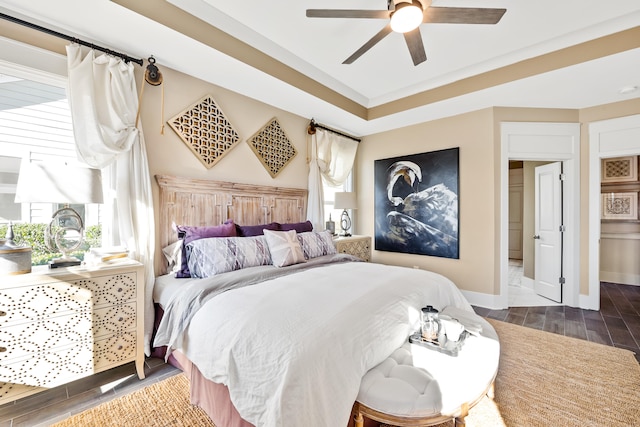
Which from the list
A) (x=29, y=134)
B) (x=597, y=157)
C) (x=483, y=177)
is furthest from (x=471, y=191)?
(x=29, y=134)

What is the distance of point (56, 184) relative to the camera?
1.75 m

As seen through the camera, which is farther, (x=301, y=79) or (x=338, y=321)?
(x=301, y=79)

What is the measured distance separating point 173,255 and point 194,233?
320 millimetres

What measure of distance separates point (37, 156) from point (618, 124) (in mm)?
6091

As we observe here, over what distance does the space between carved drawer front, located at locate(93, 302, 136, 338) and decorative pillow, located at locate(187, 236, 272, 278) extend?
49 cm

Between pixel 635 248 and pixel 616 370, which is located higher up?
pixel 635 248

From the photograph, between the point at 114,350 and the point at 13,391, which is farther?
the point at 114,350

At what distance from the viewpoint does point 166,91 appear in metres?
2.71

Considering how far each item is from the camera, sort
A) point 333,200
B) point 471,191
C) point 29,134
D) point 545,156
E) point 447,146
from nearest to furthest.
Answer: point 29,134 → point 545,156 → point 471,191 → point 447,146 → point 333,200

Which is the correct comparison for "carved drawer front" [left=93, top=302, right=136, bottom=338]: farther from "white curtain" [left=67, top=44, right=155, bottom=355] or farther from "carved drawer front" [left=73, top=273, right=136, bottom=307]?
"white curtain" [left=67, top=44, right=155, bottom=355]

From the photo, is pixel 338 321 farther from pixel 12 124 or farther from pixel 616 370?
pixel 12 124

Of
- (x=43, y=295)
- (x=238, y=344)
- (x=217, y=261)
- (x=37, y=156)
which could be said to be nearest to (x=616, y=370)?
(x=238, y=344)

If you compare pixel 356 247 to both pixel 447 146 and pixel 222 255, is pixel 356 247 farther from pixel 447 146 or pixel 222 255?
pixel 222 255

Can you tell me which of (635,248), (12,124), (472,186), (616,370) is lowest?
(616,370)
